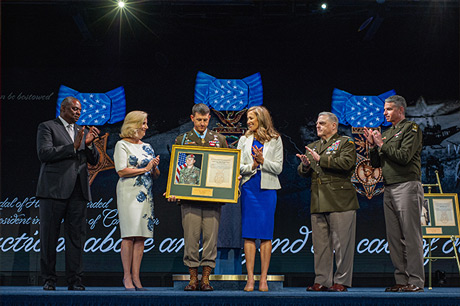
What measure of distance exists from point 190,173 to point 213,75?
3216 mm

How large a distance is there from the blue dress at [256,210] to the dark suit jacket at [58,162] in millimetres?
1444

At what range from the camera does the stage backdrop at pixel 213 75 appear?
7.06 metres

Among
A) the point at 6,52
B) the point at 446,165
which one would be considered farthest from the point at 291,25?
the point at 6,52

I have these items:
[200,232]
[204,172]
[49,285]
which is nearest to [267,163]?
[204,172]

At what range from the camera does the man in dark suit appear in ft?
14.7

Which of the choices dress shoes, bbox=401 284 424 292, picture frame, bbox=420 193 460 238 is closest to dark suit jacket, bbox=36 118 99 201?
dress shoes, bbox=401 284 424 292

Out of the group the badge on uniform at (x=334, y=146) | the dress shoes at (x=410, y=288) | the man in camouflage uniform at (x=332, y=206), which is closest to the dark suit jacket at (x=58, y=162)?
the man in camouflage uniform at (x=332, y=206)

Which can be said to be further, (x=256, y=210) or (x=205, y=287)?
(x=256, y=210)

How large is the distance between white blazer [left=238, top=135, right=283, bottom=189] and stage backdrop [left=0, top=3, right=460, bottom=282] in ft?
8.85

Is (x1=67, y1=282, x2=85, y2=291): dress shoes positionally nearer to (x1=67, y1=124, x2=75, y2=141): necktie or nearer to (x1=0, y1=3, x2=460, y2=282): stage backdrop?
(x1=67, y1=124, x2=75, y2=141): necktie

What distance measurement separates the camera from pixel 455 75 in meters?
7.51

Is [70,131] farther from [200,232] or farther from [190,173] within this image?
[200,232]

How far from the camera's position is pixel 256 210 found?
14.6 ft
